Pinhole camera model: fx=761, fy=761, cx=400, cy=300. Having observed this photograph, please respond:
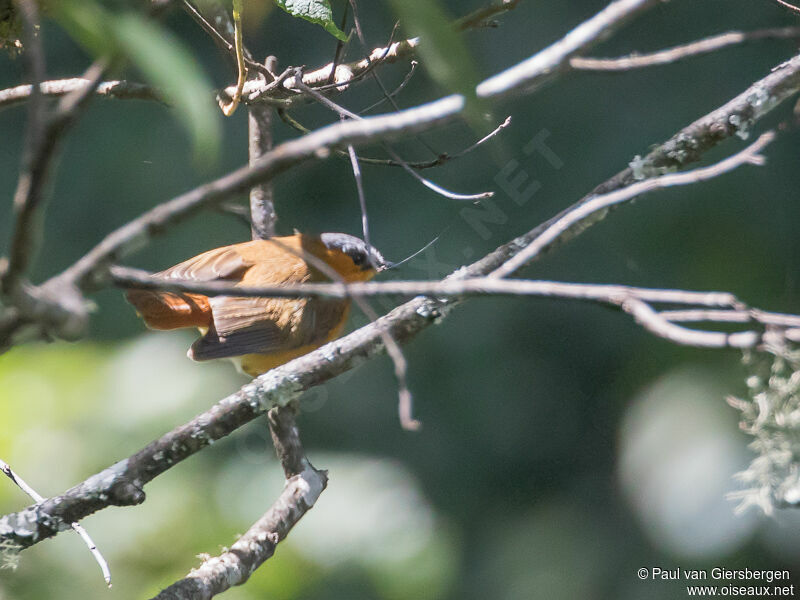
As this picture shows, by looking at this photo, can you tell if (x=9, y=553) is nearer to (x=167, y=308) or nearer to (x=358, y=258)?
(x=167, y=308)

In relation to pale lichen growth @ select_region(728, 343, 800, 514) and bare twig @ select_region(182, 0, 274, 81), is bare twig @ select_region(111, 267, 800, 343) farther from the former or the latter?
bare twig @ select_region(182, 0, 274, 81)

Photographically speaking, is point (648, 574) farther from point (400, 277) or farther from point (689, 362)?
point (400, 277)

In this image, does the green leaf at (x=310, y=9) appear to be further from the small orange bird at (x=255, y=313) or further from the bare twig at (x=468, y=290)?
the small orange bird at (x=255, y=313)

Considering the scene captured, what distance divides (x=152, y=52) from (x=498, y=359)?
12.9ft

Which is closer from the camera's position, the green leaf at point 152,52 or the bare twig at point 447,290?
the green leaf at point 152,52

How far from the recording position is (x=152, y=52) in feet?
1.87

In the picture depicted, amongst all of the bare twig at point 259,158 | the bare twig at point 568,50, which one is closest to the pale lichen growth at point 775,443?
the bare twig at point 568,50

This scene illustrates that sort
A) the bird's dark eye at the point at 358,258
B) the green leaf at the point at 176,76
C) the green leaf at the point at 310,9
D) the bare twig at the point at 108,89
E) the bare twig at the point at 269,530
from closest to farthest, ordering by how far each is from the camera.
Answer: the green leaf at the point at 176,76, the green leaf at the point at 310,9, the bare twig at the point at 269,530, the bare twig at the point at 108,89, the bird's dark eye at the point at 358,258

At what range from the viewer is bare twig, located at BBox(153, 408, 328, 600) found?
64.9 inches

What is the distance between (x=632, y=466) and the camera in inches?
163

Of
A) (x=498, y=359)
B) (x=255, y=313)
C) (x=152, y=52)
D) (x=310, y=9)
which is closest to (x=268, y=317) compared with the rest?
(x=255, y=313)

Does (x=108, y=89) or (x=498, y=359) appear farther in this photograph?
(x=498, y=359)

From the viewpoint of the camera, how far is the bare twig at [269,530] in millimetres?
1649

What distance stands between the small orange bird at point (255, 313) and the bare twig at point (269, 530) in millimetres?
676
